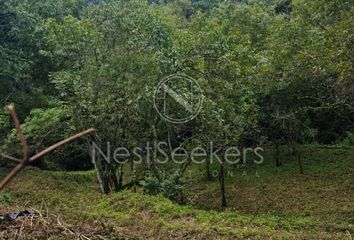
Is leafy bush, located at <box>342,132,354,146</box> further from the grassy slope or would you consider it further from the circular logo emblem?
the circular logo emblem

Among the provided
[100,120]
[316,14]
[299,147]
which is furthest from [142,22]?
[299,147]

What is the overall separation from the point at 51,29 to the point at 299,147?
12305 millimetres

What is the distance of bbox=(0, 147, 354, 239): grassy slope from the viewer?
7371 millimetres

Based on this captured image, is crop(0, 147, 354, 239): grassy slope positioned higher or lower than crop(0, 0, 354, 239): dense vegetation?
lower

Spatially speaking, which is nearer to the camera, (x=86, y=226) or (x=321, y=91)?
(x=86, y=226)

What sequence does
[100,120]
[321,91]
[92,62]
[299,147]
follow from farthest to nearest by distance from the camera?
1. [299,147]
2. [321,91]
3. [92,62]
4. [100,120]

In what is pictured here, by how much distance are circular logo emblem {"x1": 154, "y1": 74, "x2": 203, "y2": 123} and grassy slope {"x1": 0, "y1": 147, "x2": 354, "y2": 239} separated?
8.27 feet

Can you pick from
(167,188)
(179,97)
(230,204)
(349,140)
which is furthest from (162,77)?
(349,140)

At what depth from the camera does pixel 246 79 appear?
1345cm

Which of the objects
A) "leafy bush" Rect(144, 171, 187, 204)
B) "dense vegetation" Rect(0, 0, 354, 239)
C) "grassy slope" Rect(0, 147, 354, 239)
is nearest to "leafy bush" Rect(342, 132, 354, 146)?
"grassy slope" Rect(0, 147, 354, 239)

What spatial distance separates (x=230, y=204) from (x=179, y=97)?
4481 millimetres

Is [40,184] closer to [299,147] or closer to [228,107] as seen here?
[228,107]

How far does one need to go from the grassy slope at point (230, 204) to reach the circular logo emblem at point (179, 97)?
2.52 m

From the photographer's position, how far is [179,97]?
11.0m
